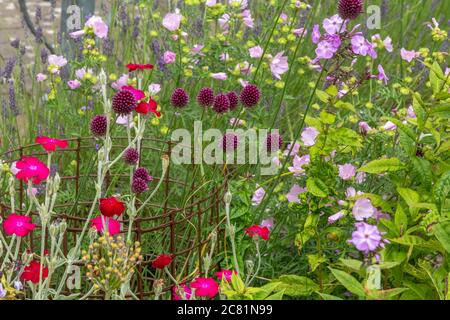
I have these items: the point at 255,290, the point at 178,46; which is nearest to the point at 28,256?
the point at 255,290

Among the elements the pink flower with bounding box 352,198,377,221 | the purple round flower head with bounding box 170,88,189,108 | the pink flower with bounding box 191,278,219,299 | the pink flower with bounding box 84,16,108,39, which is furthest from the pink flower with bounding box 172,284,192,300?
the pink flower with bounding box 84,16,108,39

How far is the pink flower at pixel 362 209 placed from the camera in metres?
1.67

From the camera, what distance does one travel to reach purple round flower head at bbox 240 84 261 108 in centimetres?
186

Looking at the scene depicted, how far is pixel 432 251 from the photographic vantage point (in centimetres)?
164

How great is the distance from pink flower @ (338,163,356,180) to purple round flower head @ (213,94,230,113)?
339mm

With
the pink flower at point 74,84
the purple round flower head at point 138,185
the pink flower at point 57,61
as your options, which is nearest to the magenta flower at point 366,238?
the purple round flower head at point 138,185

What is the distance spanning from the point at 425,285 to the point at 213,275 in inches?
25.2

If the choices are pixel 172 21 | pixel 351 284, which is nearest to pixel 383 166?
pixel 351 284

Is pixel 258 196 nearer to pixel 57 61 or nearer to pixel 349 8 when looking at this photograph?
pixel 349 8

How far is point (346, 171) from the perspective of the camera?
5.93ft

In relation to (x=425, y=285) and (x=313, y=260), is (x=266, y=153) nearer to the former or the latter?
(x=313, y=260)

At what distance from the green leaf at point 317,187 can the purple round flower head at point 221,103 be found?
0.33m

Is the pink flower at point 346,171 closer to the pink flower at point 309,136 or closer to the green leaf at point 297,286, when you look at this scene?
the pink flower at point 309,136
